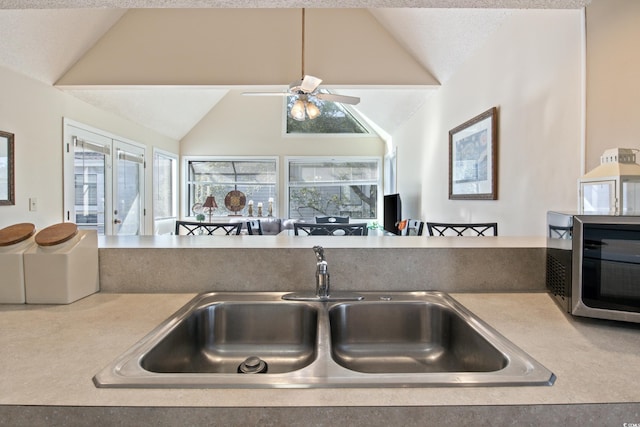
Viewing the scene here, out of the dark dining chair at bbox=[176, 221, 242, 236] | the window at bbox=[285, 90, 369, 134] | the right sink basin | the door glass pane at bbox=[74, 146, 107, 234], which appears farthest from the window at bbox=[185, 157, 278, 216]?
the right sink basin

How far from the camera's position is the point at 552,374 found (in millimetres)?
580

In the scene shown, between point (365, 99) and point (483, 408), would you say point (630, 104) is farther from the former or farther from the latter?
point (365, 99)

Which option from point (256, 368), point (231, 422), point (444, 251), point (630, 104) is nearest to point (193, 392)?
point (231, 422)

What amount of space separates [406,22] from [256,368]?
11.7 ft

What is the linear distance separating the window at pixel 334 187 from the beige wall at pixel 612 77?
18.1ft

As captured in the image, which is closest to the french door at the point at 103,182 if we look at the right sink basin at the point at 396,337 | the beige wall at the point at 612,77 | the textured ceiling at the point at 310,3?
the textured ceiling at the point at 310,3

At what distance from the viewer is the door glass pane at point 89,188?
13.3 ft

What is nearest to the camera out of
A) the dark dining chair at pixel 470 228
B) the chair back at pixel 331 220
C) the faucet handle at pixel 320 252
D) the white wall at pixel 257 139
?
the faucet handle at pixel 320 252

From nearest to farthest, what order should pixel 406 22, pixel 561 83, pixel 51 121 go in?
pixel 561 83
pixel 406 22
pixel 51 121

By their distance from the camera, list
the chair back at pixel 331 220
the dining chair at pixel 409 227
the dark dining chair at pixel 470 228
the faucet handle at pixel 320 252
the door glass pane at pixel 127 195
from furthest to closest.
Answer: the chair back at pixel 331 220 → the door glass pane at pixel 127 195 → the dining chair at pixel 409 227 → the dark dining chair at pixel 470 228 → the faucet handle at pixel 320 252

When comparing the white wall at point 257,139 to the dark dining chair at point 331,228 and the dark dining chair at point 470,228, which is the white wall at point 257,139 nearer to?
the dark dining chair at point 470,228

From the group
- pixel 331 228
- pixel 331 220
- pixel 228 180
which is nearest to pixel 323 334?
pixel 331 228

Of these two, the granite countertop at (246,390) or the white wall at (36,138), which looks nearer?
the granite countertop at (246,390)

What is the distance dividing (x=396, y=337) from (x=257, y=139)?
6.65 m
